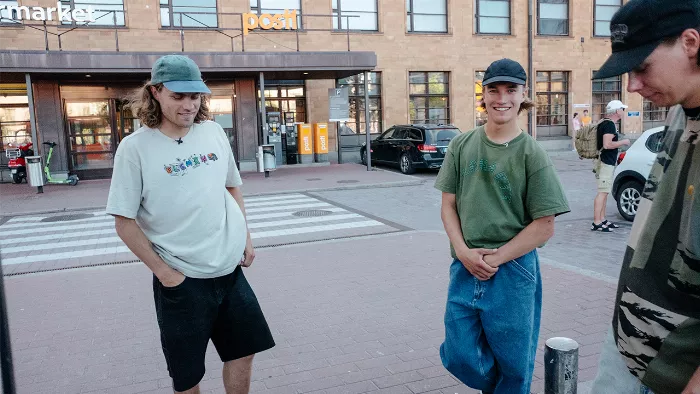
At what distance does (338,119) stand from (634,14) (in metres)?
18.5

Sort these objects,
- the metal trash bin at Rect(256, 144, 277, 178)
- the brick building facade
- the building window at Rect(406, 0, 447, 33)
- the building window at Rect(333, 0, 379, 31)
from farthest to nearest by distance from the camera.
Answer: the building window at Rect(406, 0, 447, 33)
the building window at Rect(333, 0, 379, 31)
the brick building facade
the metal trash bin at Rect(256, 144, 277, 178)

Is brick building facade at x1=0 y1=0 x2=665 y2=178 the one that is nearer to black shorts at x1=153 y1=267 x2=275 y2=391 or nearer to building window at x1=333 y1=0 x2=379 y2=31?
building window at x1=333 y1=0 x2=379 y2=31

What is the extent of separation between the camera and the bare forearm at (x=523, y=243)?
104 inches

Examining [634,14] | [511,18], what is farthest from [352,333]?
[511,18]

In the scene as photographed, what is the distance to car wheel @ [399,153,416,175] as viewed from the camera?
17.7 meters

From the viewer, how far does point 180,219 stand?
272cm

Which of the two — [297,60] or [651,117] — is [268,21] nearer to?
[297,60]

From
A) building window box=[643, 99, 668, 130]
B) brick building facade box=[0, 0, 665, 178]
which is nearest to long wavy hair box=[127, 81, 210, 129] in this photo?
brick building facade box=[0, 0, 665, 178]

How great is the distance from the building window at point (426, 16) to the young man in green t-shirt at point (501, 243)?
2154cm

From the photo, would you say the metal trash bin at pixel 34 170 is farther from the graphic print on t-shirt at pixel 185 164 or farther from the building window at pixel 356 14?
the graphic print on t-shirt at pixel 185 164

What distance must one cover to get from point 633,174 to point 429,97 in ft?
51.1

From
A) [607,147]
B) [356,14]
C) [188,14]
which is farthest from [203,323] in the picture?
[356,14]

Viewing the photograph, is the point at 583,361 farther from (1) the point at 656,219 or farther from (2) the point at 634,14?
(2) the point at 634,14

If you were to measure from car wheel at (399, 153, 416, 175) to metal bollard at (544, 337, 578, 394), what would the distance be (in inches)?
590
